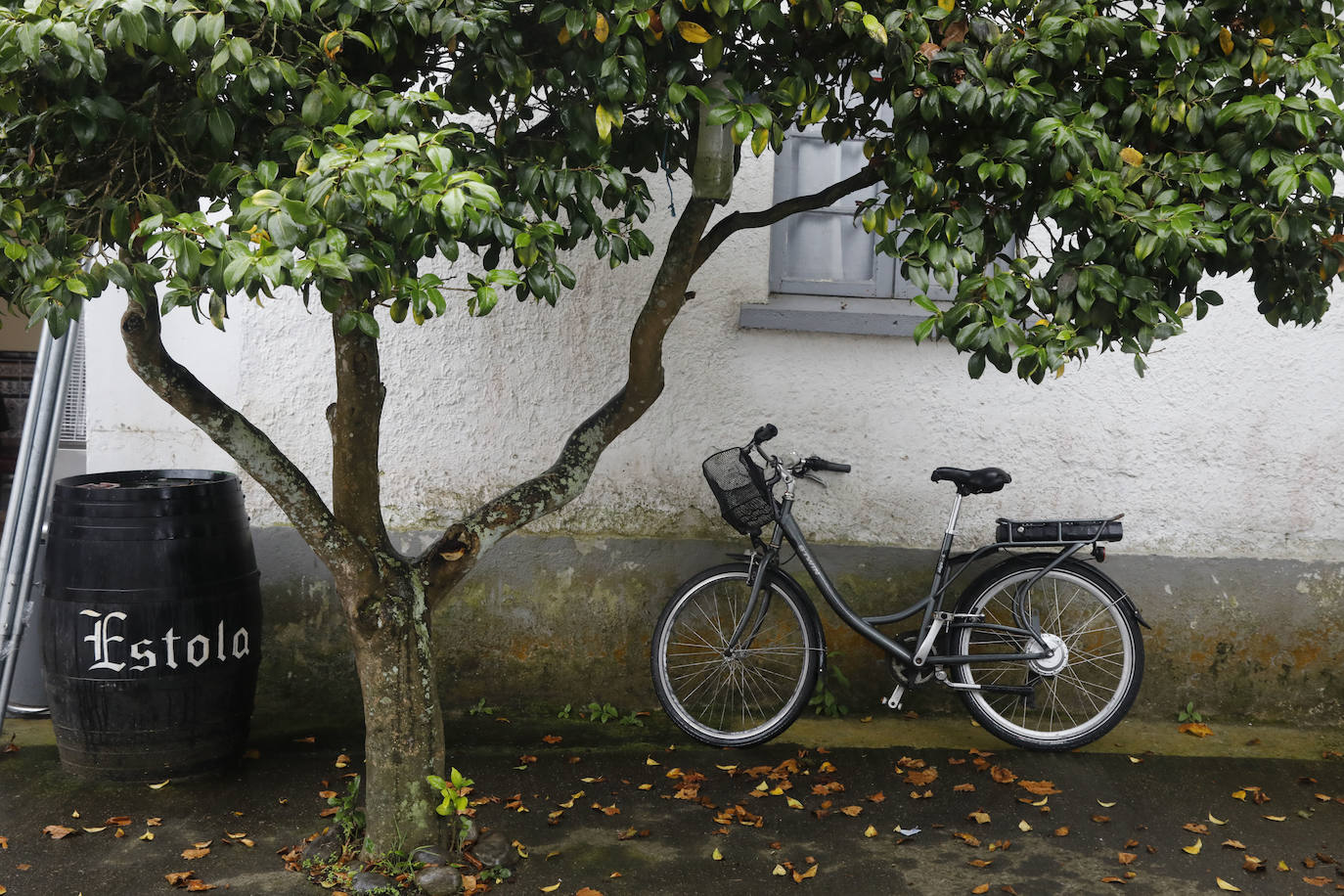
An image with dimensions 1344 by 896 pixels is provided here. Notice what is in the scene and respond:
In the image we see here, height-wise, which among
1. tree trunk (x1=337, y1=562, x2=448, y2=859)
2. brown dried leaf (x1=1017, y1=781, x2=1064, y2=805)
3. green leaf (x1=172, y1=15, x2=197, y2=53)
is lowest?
brown dried leaf (x1=1017, y1=781, x2=1064, y2=805)

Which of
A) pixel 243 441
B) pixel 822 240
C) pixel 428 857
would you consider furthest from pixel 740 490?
pixel 243 441

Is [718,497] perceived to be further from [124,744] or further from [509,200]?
[124,744]

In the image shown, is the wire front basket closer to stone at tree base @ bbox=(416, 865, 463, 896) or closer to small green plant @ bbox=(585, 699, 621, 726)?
small green plant @ bbox=(585, 699, 621, 726)

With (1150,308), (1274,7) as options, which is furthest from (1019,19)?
(1150,308)

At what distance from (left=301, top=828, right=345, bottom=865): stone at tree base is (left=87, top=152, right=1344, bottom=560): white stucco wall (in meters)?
1.57

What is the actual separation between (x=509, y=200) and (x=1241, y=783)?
11.6 feet

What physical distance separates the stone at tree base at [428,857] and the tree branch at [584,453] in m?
0.74

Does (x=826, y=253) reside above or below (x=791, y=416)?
above

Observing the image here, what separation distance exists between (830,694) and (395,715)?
2156 mm

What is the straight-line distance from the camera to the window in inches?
196

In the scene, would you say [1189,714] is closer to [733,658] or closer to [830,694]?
[830,694]

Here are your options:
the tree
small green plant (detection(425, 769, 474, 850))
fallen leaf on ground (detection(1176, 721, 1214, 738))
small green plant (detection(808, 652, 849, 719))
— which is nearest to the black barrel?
small green plant (detection(425, 769, 474, 850))

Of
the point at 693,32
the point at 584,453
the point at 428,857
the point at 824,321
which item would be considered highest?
the point at 693,32

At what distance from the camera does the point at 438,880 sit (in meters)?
3.26
